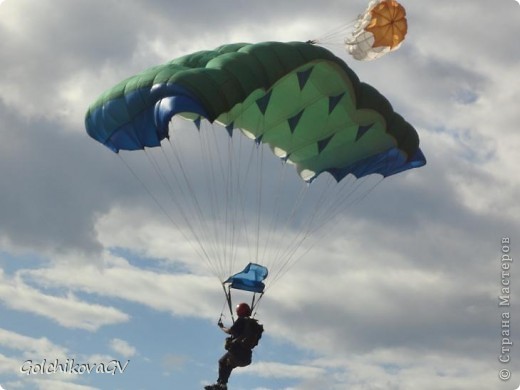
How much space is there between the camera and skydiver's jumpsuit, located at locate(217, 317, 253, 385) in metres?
32.0

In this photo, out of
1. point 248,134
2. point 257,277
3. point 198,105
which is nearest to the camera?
point 198,105

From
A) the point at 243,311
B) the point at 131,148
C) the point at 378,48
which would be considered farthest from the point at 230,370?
the point at 378,48

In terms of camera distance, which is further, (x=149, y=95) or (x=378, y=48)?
(x=378, y=48)

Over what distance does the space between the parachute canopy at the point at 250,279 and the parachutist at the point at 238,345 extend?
105 cm

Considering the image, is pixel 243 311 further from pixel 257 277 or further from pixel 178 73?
pixel 178 73

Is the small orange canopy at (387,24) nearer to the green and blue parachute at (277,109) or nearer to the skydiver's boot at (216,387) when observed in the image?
the green and blue parachute at (277,109)

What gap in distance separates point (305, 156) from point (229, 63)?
18.3 feet

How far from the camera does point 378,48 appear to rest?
3416cm

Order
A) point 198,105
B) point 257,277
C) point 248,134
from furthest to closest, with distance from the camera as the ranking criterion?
point 248,134
point 257,277
point 198,105

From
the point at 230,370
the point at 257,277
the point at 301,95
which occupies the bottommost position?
the point at 230,370

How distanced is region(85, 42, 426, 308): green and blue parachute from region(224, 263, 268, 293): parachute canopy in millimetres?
3605

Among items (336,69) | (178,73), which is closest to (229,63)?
(178,73)

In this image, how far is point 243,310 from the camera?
32.4m

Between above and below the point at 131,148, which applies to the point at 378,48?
above
